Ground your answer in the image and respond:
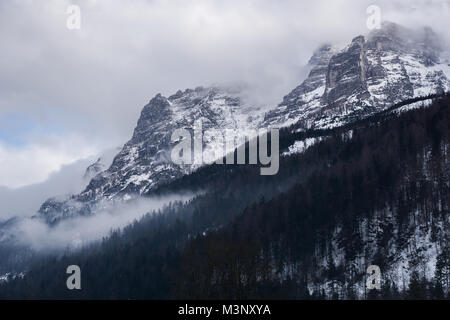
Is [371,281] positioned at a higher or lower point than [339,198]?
lower

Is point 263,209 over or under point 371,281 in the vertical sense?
over

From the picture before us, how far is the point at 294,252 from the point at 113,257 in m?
59.8

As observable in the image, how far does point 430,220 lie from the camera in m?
129

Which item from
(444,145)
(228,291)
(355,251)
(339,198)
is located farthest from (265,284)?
(444,145)

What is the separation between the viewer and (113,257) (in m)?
176

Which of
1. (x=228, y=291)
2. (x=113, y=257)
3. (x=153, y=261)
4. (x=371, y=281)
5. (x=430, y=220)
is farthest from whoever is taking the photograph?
(x=113, y=257)

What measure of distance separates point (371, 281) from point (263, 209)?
166 ft

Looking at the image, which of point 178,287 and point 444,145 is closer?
point 178,287
